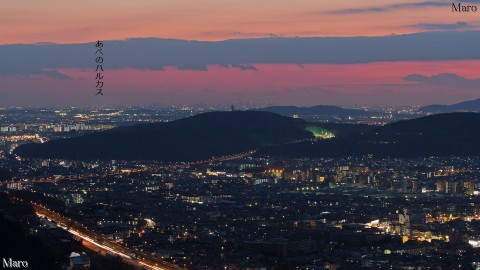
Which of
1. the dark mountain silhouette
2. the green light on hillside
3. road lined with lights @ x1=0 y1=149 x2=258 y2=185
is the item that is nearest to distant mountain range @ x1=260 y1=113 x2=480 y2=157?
road lined with lights @ x1=0 y1=149 x2=258 y2=185

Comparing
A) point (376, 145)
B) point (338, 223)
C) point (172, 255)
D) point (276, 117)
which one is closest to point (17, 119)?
point (276, 117)

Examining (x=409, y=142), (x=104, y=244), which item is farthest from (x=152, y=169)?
(x=104, y=244)

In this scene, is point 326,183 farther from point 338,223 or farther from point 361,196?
point 338,223

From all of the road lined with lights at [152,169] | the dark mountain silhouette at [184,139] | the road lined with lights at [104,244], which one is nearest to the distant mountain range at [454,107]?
the dark mountain silhouette at [184,139]

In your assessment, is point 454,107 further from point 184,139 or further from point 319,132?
point 184,139

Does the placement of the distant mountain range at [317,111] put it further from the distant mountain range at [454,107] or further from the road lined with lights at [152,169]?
the road lined with lights at [152,169]

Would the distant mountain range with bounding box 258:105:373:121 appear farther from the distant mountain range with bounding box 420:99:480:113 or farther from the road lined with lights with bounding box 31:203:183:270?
the road lined with lights with bounding box 31:203:183:270

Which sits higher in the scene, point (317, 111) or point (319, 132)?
point (317, 111)
